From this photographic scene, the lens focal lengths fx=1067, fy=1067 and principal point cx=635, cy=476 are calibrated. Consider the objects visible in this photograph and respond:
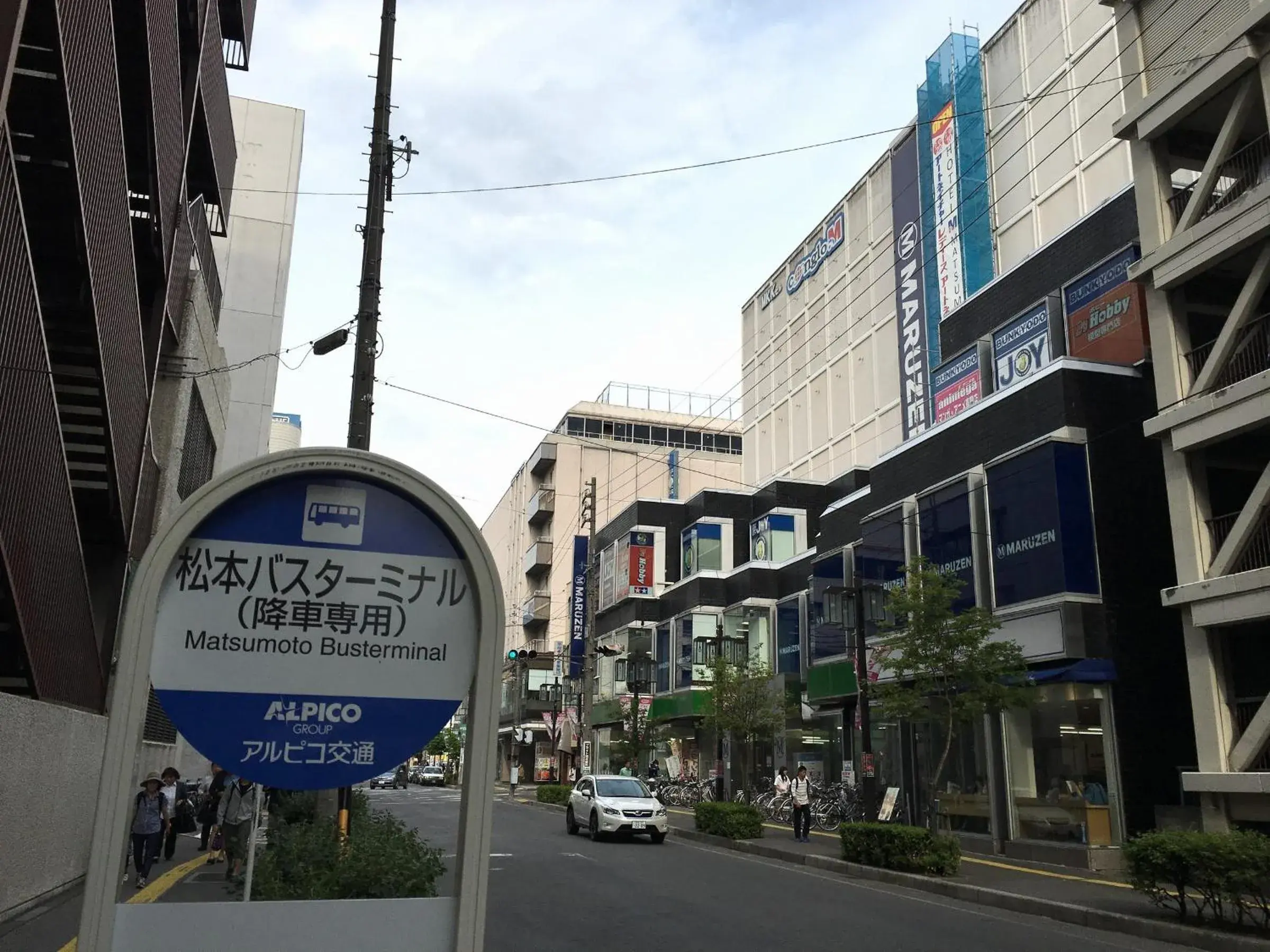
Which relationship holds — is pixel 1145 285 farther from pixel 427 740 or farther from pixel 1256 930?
pixel 427 740

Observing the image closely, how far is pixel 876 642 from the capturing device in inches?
1064

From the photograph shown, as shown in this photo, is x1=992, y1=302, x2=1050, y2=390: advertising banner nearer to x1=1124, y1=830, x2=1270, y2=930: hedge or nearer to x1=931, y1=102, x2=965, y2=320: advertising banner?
x1=1124, y1=830, x2=1270, y2=930: hedge

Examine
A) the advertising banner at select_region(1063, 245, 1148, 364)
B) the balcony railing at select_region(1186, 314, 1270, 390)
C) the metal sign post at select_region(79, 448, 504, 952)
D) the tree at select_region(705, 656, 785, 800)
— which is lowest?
the metal sign post at select_region(79, 448, 504, 952)

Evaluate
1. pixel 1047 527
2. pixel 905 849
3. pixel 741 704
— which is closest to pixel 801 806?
pixel 905 849

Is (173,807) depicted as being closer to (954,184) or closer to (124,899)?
(124,899)

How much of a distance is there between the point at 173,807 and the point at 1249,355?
755 inches

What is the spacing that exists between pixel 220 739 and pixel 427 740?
908mm

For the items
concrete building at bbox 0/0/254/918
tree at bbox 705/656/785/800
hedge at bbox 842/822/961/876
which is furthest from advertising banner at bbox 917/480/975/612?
concrete building at bbox 0/0/254/918

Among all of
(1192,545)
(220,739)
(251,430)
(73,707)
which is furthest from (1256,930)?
(251,430)

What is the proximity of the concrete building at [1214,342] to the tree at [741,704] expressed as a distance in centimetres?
1581

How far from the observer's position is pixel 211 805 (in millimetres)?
17891

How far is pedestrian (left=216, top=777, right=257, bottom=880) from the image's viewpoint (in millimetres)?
14094

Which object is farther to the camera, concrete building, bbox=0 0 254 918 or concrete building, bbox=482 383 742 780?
concrete building, bbox=482 383 742 780

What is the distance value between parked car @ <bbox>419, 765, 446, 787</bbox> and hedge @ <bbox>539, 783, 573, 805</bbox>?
3353 centimetres
